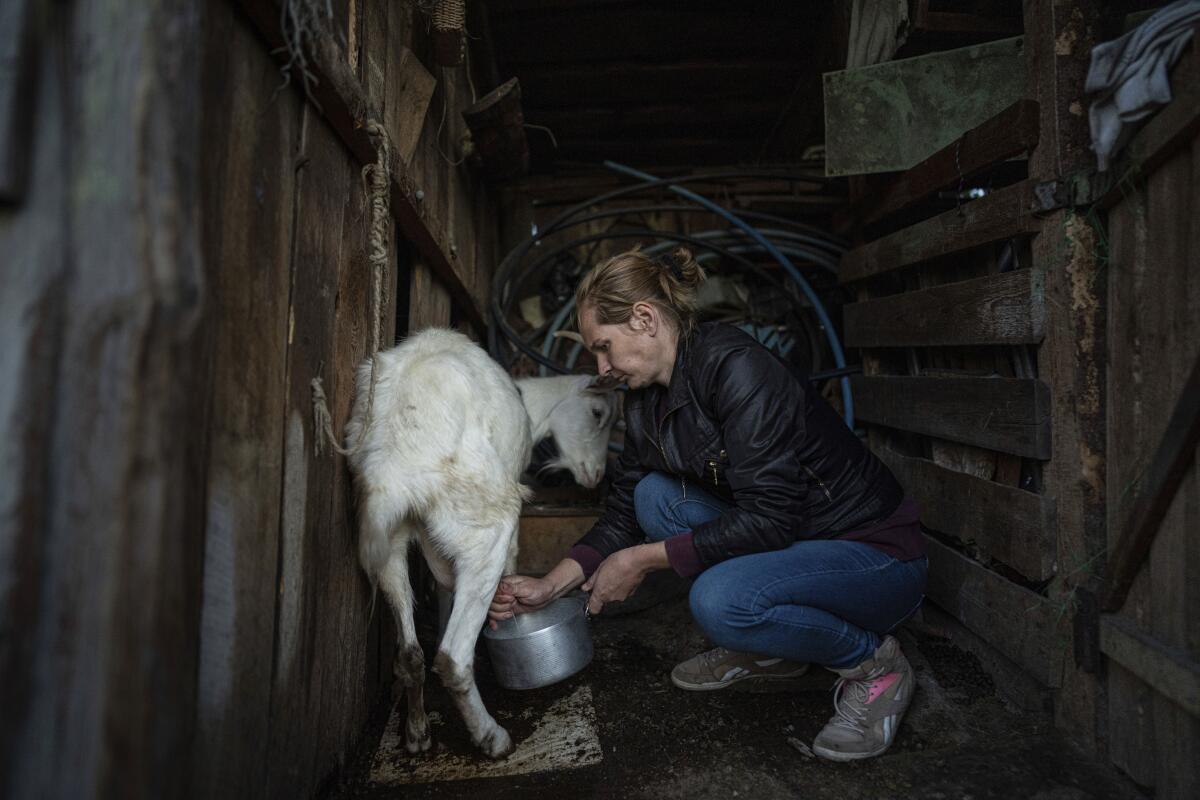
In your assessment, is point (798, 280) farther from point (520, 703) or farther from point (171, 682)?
point (171, 682)

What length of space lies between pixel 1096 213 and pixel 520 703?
8.24 feet

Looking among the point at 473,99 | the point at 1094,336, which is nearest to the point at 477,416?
the point at 1094,336

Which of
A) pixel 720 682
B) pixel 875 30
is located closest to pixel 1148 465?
pixel 720 682

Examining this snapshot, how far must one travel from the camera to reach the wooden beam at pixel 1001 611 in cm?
220

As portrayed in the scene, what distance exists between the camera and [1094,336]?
2.09 m

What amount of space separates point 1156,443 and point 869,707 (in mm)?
1138

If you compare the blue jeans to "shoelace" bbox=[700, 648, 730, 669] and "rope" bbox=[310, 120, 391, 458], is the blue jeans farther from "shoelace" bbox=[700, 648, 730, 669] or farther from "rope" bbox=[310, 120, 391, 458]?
"rope" bbox=[310, 120, 391, 458]

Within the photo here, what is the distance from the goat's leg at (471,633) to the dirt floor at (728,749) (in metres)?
0.09

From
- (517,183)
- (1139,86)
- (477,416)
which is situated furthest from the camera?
(517,183)

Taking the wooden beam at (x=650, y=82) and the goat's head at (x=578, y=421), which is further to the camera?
the wooden beam at (x=650, y=82)

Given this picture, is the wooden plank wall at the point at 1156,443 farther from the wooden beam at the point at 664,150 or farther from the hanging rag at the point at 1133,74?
the wooden beam at the point at 664,150

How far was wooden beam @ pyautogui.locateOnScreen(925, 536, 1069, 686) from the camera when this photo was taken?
2.20 metres

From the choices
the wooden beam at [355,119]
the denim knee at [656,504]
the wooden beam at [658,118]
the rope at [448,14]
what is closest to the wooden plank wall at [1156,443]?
the denim knee at [656,504]

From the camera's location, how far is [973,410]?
2629 millimetres
